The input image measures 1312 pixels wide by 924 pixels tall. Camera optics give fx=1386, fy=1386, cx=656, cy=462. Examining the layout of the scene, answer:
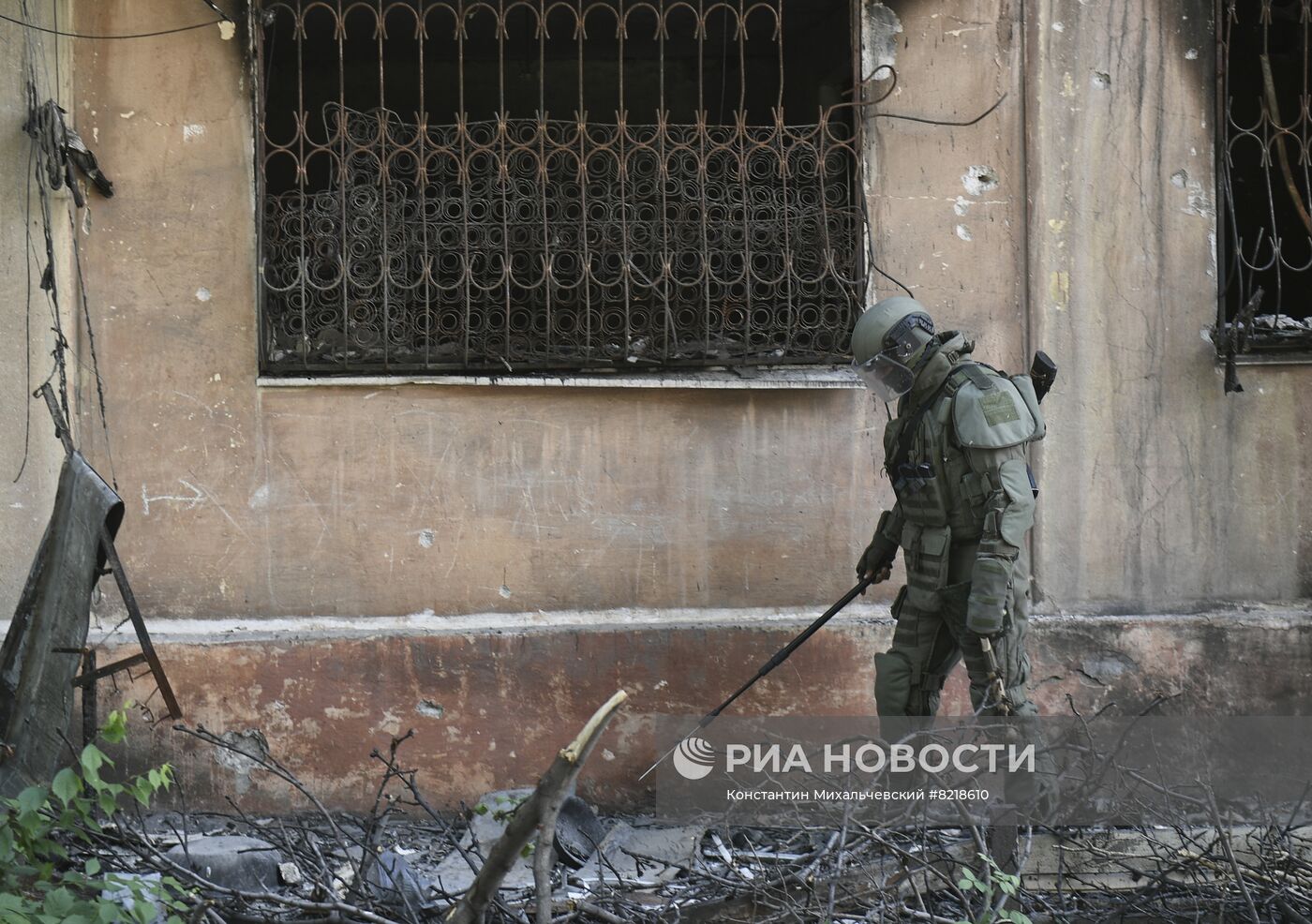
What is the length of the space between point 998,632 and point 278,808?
8.55ft

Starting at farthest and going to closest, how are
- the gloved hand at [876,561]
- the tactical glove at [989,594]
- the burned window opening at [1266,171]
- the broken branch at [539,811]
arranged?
the burned window opening at [1266,171] < the gloved hand at [876,561] < the tactical glove at [989,594] < the broken branch at [539,811]

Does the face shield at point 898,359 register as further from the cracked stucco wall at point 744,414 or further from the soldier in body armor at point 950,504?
the cracked stucco wall at point 744,414

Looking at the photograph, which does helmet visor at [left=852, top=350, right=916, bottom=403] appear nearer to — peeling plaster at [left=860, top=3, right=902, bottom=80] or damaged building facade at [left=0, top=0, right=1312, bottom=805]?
damaged building facade at [left=0, top=0, right=1312, bottom=805]

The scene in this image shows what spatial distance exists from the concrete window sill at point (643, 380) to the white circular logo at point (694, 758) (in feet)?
4.38

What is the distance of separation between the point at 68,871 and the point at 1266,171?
15.8 ft

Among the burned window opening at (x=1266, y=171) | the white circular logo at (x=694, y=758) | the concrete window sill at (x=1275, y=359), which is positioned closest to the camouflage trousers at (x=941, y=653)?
the white circular logo at (x=694, y=758)

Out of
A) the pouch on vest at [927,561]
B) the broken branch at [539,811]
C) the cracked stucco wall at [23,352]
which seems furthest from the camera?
the cracked stucco wall at [23,352]

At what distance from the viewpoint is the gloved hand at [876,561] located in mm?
4863

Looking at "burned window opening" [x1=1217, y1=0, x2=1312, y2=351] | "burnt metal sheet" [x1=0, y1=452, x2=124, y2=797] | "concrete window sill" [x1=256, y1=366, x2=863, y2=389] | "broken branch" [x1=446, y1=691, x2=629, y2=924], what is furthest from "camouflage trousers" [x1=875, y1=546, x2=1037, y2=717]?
"burnt metal sheet" [x1=0, y1=452, x2=124, y2=797]

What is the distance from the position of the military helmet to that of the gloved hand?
566 mm

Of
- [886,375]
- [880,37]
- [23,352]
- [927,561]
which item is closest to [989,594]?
[927,561]

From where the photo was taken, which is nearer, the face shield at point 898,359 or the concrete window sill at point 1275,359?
the face shield at point 898,359

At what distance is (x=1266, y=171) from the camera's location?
5.40m

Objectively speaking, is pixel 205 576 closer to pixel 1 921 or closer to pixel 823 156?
pixel 1 921
